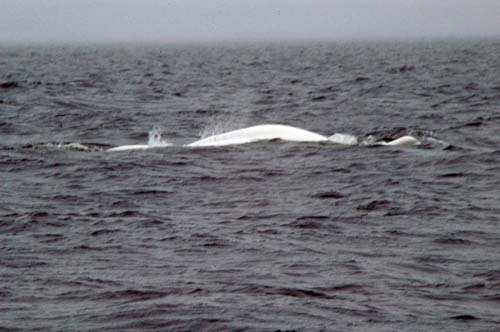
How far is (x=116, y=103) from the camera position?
116 ft

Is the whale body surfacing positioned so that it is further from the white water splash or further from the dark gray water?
the white water splash

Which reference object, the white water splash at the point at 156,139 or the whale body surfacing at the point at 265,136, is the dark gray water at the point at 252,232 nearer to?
the whale body surfacing at the point at 265,136

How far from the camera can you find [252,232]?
12453 millimetres

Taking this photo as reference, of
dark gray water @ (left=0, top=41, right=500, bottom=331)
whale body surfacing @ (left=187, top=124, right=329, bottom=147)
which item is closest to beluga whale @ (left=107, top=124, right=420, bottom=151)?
whale body surfacing @ (left=187, top=124, right=329, bottom=147)

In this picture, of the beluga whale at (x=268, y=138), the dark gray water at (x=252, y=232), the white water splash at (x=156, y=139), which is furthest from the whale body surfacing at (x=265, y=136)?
the white water splash at (x=156, y=139)

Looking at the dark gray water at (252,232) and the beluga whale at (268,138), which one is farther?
the beluga whale at (268,138)

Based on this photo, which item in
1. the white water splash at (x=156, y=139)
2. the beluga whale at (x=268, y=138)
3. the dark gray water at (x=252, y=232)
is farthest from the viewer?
the white water splash at (x=156, y=139)

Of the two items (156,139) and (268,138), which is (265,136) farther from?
(156,139)

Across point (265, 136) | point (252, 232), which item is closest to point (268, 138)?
point (265, 136)

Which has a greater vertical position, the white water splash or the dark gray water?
the dark gray water

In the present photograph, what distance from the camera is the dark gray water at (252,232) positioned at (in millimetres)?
9047

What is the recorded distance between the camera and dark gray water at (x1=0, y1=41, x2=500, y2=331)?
356 inches

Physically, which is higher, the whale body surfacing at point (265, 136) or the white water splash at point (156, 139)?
the whale body surfacing at point (265, 136)

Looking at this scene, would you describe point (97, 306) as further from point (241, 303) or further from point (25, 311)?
point (241, 303)
